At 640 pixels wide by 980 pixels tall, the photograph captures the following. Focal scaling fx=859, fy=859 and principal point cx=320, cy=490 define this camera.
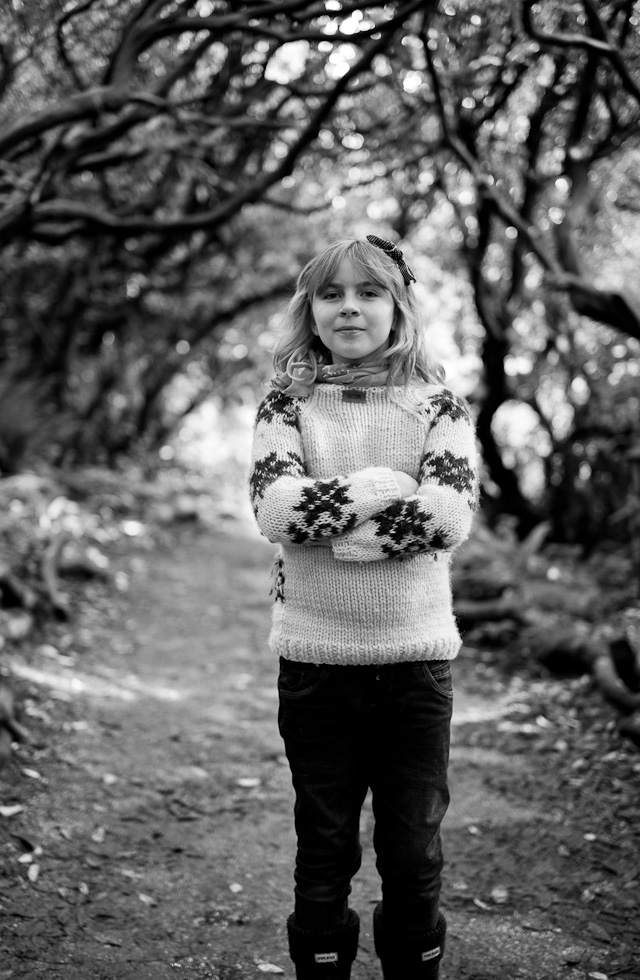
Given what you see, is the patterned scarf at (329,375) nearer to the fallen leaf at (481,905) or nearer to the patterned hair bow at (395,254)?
the patterned hair bow at (395,254)

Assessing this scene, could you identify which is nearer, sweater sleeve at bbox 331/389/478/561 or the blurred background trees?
sweater sleeve at bbox 331/389/478/561

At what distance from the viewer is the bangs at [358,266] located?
2.26 metres

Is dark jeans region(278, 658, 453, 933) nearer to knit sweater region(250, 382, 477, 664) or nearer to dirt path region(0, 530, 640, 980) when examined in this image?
knit sweater region(250, 382, 477, 664)

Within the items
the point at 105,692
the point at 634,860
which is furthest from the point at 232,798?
the point at 634,860

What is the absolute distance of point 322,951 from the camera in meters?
2.21

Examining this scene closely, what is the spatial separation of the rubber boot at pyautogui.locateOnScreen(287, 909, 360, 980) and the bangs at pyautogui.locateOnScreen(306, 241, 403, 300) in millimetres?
1673

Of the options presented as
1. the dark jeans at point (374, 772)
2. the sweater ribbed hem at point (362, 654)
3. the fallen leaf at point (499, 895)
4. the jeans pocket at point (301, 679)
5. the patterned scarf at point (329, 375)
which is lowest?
the fallen leaf at point (499, 895)

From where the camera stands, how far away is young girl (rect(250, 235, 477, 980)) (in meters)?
2.13

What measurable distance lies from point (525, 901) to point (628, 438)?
195 inches

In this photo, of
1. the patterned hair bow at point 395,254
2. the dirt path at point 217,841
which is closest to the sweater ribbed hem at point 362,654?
the patterned hair bow at point 395,254

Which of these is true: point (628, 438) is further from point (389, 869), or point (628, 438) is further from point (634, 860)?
point (389, 869)

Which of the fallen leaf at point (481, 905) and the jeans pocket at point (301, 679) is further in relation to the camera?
the fallen leaf at point (481, 905)

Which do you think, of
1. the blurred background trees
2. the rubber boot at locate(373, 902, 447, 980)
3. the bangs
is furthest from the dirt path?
the blurred background trees

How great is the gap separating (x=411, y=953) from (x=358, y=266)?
1787 millimetres
